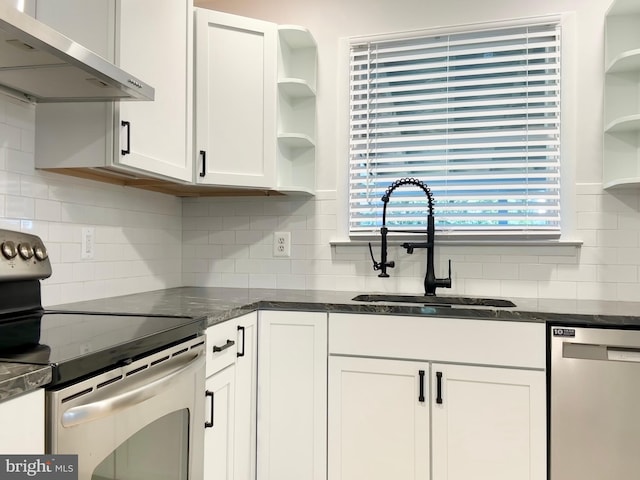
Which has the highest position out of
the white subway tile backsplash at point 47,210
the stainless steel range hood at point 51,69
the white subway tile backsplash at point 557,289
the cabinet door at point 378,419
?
the stainless steel range hood at point 51,69

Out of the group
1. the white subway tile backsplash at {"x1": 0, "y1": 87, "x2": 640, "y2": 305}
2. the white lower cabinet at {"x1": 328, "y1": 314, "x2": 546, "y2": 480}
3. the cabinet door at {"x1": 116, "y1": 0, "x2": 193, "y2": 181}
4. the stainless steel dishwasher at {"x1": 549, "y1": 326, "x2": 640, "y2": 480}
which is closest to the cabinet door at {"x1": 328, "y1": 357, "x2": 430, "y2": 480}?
the white lower cabinet at {"x1": 328, "y1": 314, "x2": 546, "y2": 480}

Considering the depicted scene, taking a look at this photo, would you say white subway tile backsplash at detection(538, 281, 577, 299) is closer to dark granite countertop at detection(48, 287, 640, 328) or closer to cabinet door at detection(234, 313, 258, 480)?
dark granite countertop at detection(48, 287, 640, 328)

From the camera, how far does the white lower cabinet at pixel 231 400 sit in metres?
1.61

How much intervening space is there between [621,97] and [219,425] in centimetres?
216

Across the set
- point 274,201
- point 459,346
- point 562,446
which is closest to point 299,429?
point 459,346

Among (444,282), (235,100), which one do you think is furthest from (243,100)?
(444,282)

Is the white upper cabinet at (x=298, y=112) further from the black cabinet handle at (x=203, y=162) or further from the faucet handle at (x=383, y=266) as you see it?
the faucet handle at (x=383, y=266)

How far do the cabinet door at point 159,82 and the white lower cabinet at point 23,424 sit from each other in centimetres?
97

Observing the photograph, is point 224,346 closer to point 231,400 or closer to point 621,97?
point 231,400

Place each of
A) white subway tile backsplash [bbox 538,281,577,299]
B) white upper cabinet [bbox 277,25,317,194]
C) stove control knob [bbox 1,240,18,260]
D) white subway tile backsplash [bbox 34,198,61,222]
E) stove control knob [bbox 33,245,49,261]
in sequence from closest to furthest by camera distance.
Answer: stove control knob [bbox 1,240,18,260] → stove control knob [bbox 33,245,49,261] → white subway tile backsplash [bbox 34,198,61,222] → white subway tile backsplash [bbox 538,281,577,299] → white upper cabinet [bbox 277,25,317,194]

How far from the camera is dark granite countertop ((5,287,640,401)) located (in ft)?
5.38

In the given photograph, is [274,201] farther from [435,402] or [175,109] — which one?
[435,402]

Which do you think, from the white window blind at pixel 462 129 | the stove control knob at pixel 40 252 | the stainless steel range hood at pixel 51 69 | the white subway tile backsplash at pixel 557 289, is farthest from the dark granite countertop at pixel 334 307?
the stainless steel range hood at pixel 51 69

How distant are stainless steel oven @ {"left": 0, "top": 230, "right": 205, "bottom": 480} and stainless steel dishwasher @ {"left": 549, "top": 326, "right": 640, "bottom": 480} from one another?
1.20m
